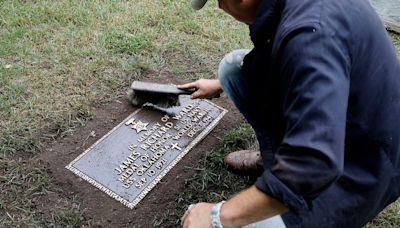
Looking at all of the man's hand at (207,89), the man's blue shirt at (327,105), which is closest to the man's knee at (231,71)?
Answer: the man's hand at (207,89)

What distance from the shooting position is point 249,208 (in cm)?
151

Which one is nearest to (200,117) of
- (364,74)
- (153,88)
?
(153,88)

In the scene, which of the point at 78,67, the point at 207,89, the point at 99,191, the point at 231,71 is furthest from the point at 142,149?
the point at 78,67

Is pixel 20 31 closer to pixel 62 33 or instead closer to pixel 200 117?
pixel 62 33

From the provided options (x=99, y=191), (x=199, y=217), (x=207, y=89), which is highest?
(x=199, y=217)

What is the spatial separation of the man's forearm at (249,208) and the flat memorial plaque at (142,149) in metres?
0.98

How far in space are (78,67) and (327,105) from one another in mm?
2344

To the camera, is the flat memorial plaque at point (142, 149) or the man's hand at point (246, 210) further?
the flat memorial plaque at point (142, 149)

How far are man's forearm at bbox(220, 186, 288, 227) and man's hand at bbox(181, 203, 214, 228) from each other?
6cm

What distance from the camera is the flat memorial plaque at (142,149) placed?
2514mm

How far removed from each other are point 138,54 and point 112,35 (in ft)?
0.90

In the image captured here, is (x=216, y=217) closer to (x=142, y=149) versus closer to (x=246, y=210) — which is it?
(x=246, y=210)

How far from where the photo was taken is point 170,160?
2.66 meters

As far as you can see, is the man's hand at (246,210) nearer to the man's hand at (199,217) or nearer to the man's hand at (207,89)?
the man's hand at (199,217)
